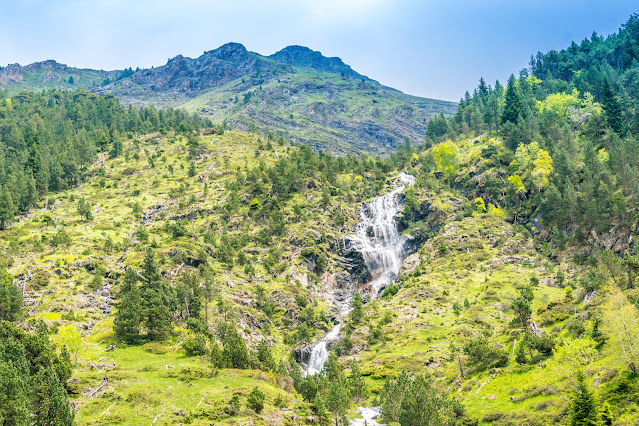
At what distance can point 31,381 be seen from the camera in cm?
4691

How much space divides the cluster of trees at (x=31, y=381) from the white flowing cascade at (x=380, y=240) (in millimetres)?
79639

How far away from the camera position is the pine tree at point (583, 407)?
1522 inches

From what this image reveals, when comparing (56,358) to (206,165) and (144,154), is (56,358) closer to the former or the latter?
(206,165)

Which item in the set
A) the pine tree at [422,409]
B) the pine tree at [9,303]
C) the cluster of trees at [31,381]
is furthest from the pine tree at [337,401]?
the pine tree at [9,303]

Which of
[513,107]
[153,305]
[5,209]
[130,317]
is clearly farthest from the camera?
[513,107]

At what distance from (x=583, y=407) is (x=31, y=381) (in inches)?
2198

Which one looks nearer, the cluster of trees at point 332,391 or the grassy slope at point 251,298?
the grassy slope at point 251,298

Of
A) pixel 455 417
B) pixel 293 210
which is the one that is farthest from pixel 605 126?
pixel 455 417

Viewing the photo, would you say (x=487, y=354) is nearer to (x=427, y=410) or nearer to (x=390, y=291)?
(x=427, y=410)

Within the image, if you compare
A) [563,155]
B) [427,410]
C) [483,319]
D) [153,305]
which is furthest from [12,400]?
[563,155]

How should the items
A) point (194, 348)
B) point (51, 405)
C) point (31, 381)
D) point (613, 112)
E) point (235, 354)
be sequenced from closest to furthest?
point (51, 405)
point (31, 381)
point (235, 354)
point (194, 348)
point (613, 112)

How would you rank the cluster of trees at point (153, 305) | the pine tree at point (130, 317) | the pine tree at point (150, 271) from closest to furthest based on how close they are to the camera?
the pine tree at point (130, 317), the cluster of trees at point (153, 305), the pine tree at point (150, 271)

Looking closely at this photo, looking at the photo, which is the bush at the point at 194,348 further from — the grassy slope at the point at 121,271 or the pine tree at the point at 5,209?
the pine tree at the point at 5,209

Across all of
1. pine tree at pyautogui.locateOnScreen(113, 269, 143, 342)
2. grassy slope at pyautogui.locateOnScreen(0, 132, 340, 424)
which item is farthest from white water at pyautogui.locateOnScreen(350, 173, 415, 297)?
pine tree at pyautogui.locateOnScreen(113, 269, 143, 342)
